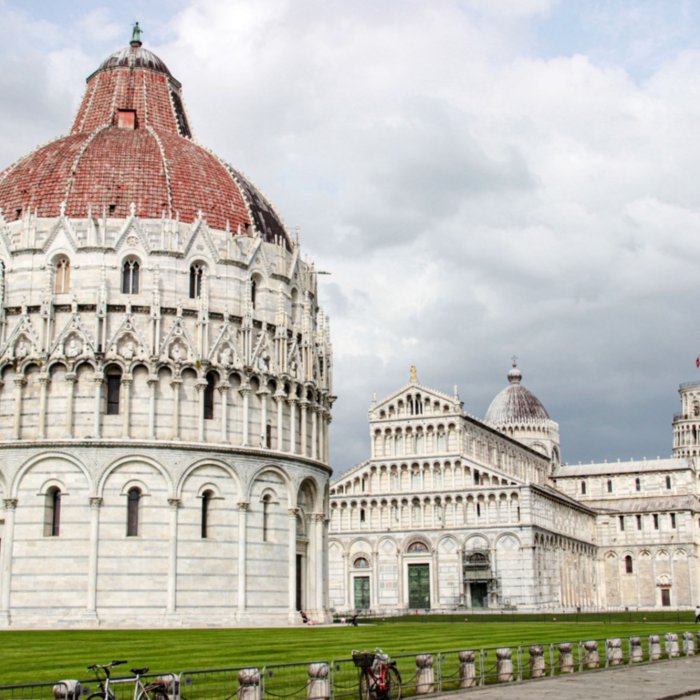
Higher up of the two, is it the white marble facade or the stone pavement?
the white marble facade

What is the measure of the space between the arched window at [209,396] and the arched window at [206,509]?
12.6 ft

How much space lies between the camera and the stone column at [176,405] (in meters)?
51.8

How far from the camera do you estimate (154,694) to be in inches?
698

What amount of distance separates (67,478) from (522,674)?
30.6 metres

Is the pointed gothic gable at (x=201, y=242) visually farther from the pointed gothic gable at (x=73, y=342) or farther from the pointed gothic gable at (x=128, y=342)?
the pointed gothic gable at (x=73, y=342)

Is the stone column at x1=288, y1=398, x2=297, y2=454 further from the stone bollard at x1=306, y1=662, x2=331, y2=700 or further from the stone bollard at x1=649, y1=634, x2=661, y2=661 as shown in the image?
the stone bollard at x1=306, y1=662, x2=331, y2=700

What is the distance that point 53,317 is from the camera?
52469 mm

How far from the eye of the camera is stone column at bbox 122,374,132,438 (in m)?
50.9

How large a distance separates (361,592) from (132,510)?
198 feet

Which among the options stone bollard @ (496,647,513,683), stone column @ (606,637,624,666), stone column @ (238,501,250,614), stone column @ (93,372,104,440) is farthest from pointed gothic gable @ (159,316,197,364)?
stone bollard @ (496,647,513,683)

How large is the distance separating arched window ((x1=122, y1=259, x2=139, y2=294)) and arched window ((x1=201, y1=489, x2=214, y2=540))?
1097 cm

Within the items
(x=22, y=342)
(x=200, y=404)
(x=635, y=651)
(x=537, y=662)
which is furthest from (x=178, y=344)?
(x=537, y=662)

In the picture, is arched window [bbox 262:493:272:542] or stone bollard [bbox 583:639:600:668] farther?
arched window [bbox 262:493:272:542]

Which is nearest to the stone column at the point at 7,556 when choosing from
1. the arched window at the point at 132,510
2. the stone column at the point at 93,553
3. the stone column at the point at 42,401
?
the stone column at the point at 42,401
